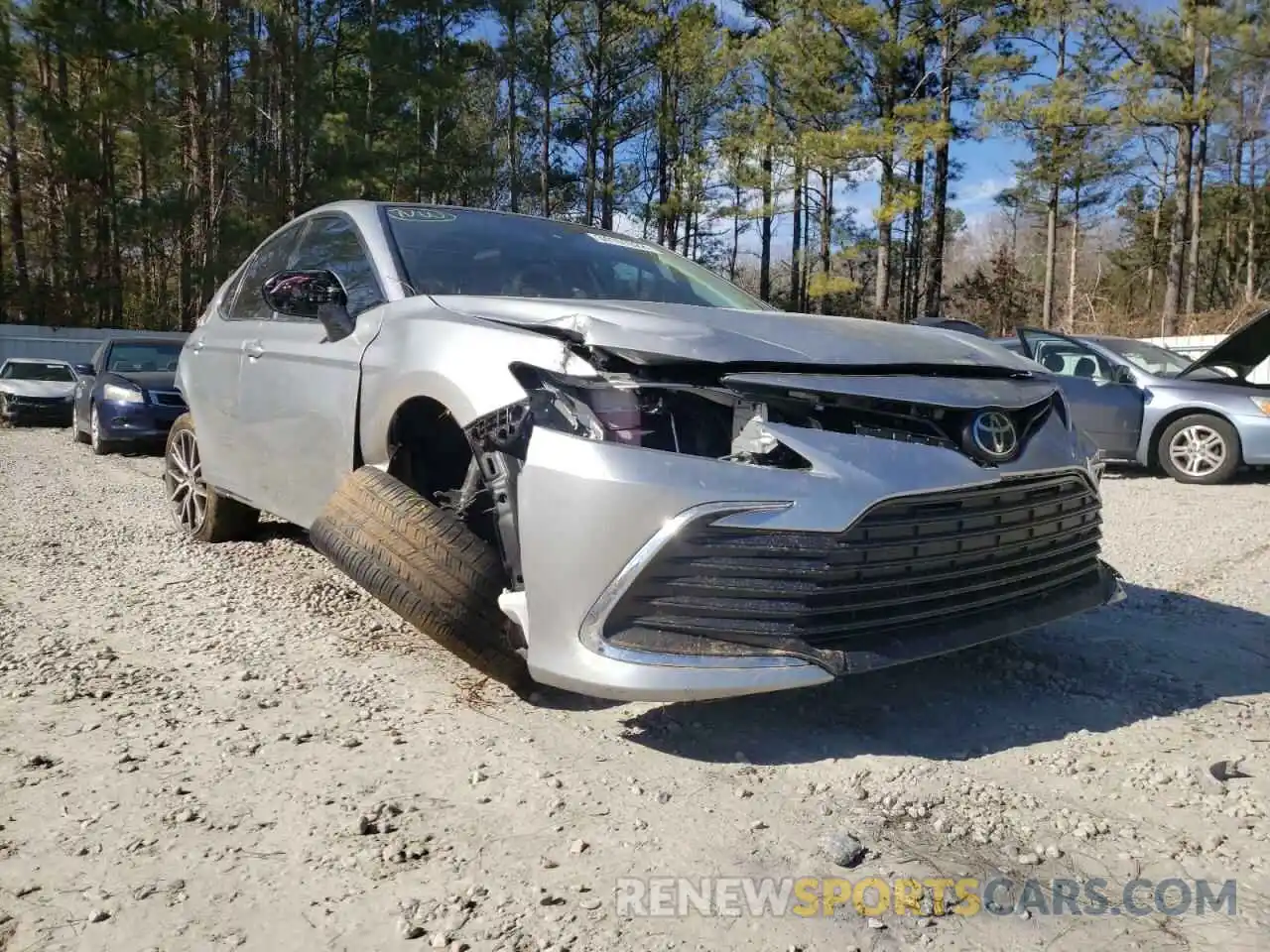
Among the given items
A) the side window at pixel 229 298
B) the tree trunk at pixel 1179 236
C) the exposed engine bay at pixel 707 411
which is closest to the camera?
the exposed engine bay at pixel 707 411

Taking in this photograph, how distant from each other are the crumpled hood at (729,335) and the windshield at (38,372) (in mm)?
15723

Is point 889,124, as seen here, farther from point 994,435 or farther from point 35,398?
point 994,435

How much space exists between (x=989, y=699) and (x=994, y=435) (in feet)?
2.97

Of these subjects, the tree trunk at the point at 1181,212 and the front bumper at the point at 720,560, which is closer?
the front bumper at the point at 720,560

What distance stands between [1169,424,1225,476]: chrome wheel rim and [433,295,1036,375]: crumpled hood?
6816mm

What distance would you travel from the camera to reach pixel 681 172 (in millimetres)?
31938

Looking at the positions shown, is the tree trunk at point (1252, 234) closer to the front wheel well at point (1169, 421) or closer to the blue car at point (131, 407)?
the front wheel well at point (1169, 421)

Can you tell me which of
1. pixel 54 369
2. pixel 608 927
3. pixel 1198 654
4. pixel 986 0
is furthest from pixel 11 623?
pixel 986 0

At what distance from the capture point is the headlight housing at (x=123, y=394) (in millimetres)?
10109

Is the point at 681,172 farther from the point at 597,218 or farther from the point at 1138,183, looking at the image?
the point at 1138,183

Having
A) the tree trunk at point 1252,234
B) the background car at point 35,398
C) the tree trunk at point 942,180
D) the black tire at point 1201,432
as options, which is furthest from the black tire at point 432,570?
the tree trunk at point 1252,234

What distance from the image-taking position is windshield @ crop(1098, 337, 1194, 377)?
30.3 ft

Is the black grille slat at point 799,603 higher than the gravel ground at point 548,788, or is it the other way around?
the black grille slat at point 799,603

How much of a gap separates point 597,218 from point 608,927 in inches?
1281
